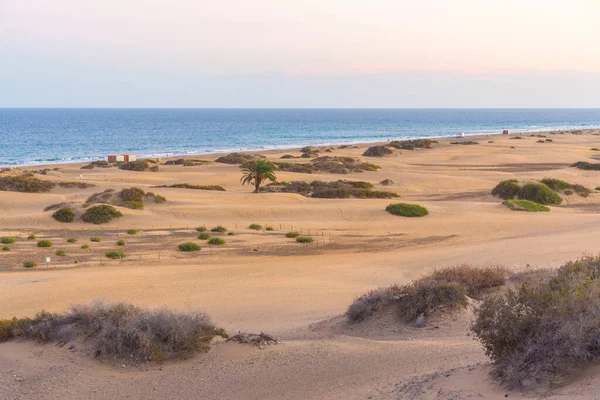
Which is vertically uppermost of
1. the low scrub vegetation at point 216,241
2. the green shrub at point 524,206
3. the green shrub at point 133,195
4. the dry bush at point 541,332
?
the dry bush at point 541,332

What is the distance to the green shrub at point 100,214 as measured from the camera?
2789 cm

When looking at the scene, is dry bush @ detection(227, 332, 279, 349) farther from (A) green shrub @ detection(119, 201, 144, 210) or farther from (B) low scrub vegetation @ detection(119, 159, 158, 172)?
(B) low scrub vegetation @ detection(119, 159, 158, 172)

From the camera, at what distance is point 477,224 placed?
2820cm

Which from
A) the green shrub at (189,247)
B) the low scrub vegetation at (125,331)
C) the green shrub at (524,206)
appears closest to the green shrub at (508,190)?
the green shrub at (524,206)

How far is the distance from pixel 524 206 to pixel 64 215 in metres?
21.4

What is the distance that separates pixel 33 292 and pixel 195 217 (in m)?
13.4

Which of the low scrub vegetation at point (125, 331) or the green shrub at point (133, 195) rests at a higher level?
the low scrub vegetation at point (125, 331)

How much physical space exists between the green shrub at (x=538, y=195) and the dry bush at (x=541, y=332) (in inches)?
1140

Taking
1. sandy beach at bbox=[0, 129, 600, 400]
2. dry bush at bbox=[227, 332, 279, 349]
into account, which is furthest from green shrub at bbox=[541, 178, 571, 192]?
dry bush at bbox=[227, 332, 279, 349]

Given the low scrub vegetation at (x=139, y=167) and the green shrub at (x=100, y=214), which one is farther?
the low scrub vegetation at (x=139, y=167)

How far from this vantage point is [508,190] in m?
37.3

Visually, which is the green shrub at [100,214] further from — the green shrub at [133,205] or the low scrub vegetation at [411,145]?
the low scrub vegetation at [411,145]

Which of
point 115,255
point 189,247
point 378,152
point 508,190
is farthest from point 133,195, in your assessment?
point 378,152

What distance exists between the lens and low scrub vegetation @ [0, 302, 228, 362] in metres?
10.8
